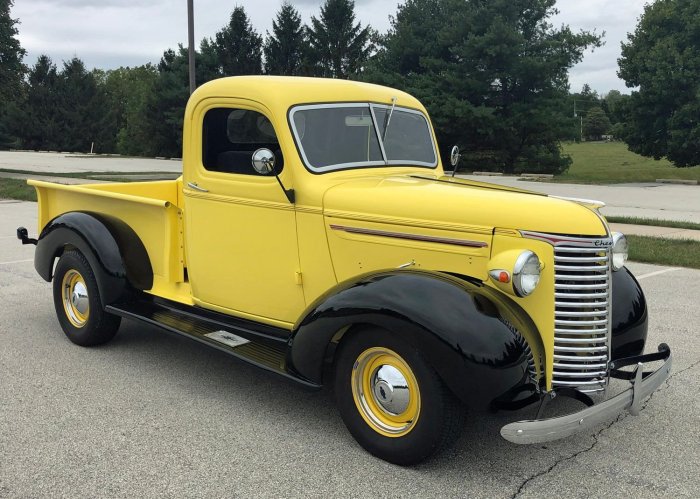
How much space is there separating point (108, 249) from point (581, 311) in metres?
3.28

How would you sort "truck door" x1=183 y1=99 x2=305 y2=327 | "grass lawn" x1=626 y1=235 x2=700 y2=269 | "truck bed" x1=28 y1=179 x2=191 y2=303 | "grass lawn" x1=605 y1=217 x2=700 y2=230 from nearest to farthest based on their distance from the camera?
"truck door" x1=183 y1=99 x2=305 y2=327 → "truck bed" x1=28 y1=179 x2=191 y2=303 → "grass lawn" x1=626 y1=235 x2=700 y2=269 → "grass lawn" x1=605 y1=217 x2=700 y2=230

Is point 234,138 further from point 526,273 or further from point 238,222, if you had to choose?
point 526,273

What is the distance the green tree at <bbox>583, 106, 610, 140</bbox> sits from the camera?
102m

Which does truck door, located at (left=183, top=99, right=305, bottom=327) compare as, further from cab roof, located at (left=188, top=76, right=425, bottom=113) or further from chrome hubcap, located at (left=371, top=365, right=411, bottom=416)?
chrome hubcap, located at (left=371, top=365, right=411, bottom=416)

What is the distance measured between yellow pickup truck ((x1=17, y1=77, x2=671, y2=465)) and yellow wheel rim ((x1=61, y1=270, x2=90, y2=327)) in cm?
2

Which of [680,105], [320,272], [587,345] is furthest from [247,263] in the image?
[680,105]

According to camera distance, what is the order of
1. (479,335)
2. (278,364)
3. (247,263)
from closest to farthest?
1. (479,335)
2. (278,364)
3. (247,263)

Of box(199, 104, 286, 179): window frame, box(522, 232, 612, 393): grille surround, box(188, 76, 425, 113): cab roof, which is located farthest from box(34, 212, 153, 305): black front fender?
box(522, 232, 612, 393): grille surround

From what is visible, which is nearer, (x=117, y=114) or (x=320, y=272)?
(x=320, y=272)

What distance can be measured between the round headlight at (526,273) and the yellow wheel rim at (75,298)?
10.8ft

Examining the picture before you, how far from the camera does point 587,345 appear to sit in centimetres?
316

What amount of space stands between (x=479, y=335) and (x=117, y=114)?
80.5 meters

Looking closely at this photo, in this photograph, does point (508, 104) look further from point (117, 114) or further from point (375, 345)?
point (117, 114)

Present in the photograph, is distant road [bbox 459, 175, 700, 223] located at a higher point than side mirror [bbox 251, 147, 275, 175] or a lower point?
lower
